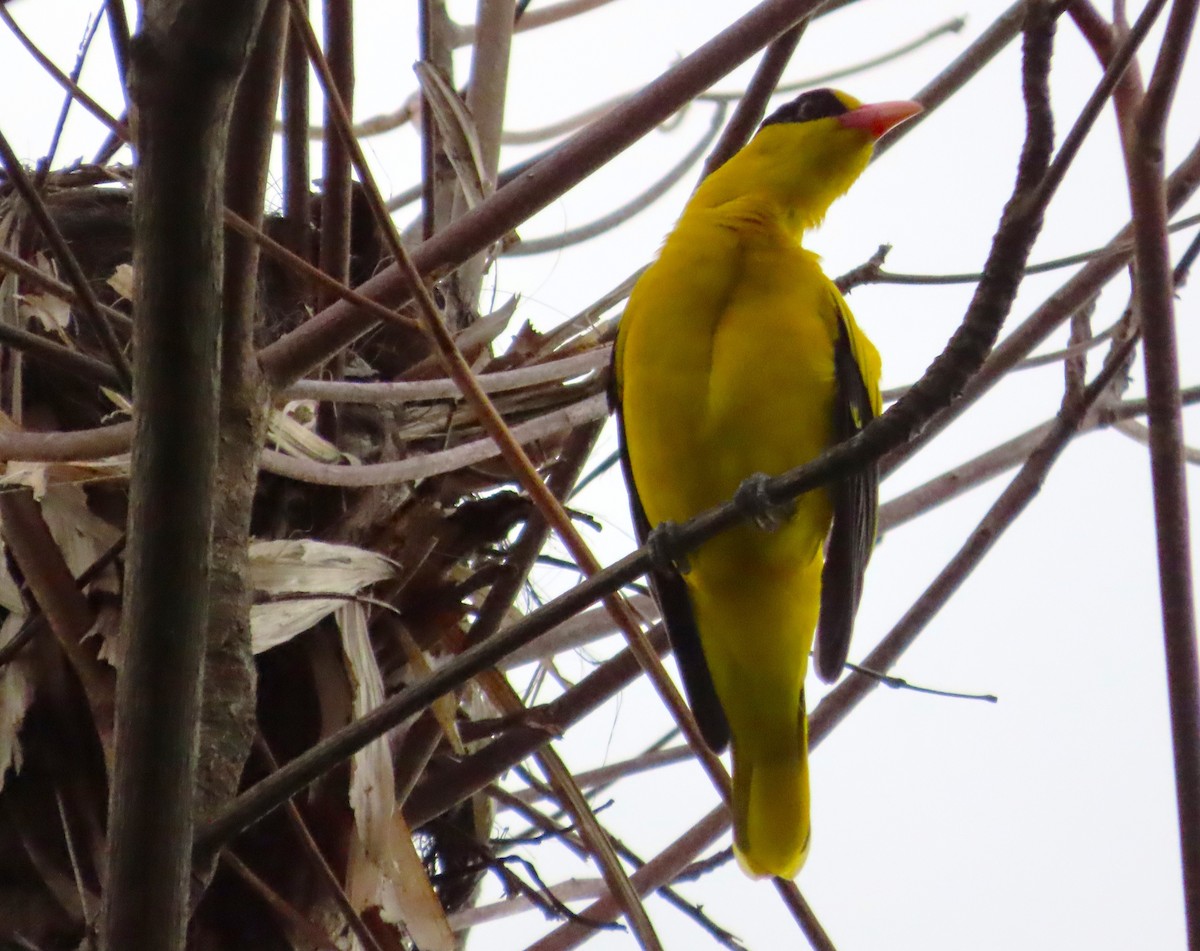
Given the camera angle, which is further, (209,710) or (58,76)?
(58,76)

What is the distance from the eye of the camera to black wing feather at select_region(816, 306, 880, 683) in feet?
6.16

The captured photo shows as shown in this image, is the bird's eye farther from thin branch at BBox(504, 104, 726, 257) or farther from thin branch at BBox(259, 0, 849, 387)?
thin branch at BBox(259, 0, 849, 387)

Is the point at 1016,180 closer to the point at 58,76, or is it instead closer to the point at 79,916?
the point at 58,76

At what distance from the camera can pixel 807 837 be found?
1983mm

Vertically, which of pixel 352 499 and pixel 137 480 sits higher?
pixel 352 499

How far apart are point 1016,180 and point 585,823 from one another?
916 millimetres

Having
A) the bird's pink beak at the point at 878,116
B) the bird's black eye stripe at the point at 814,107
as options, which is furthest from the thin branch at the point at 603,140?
the bird's black eye stripe at the point at 814,107

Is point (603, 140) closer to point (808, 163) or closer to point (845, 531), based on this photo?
point (845, 531)

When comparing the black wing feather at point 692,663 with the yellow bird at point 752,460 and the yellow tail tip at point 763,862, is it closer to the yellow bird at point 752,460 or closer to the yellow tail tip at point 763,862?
the yellow bird at point 752,460

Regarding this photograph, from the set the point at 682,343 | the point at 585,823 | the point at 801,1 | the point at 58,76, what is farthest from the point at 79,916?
the point at 801,1

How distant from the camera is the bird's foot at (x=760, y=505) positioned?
3.78 feet

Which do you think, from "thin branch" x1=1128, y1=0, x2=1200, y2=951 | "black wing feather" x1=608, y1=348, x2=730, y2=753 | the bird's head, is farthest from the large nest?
"thin branch" x1=1128, y1=0, x2=1200, y2=951

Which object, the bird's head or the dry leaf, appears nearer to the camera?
the dry leaf

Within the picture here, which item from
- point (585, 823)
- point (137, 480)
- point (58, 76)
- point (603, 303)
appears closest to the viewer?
point (137, 480)
